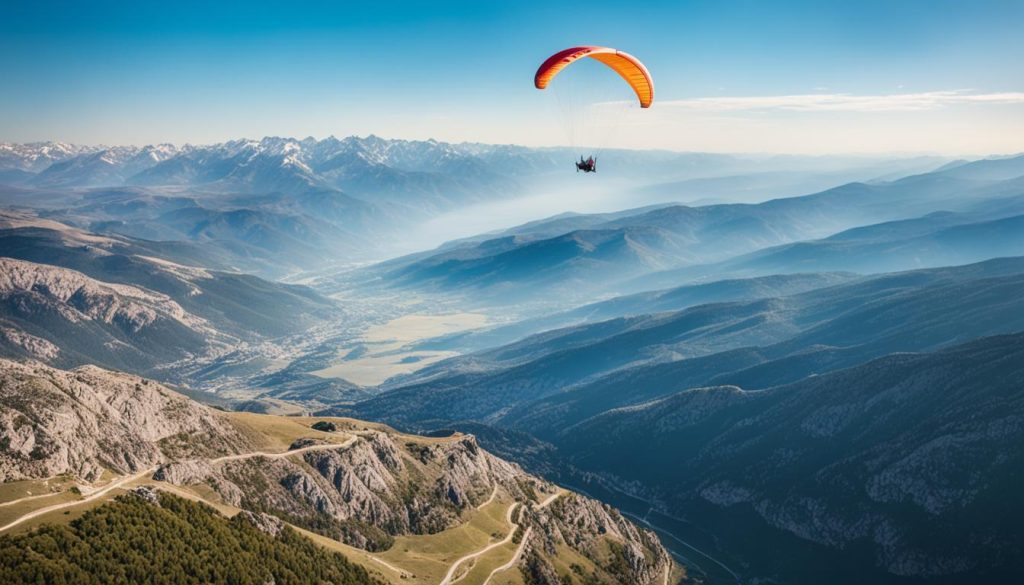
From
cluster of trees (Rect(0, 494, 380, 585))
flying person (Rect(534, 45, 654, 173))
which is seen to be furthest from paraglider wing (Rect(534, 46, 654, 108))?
cluster of trees (Rect(0, 494, 380, 585))

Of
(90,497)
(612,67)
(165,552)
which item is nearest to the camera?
(165,552)

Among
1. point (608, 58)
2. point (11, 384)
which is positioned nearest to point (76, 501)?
point (11, 384)

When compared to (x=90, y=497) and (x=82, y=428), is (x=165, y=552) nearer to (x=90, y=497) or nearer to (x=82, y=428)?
(x=90, y=497)

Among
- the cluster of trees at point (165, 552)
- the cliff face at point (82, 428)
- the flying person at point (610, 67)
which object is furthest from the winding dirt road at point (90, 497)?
the flying person at point (610, 67)

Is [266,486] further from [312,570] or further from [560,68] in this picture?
[560,68]

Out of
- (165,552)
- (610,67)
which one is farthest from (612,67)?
(165,552)

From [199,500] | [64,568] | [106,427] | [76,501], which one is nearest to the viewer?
[64,568]
